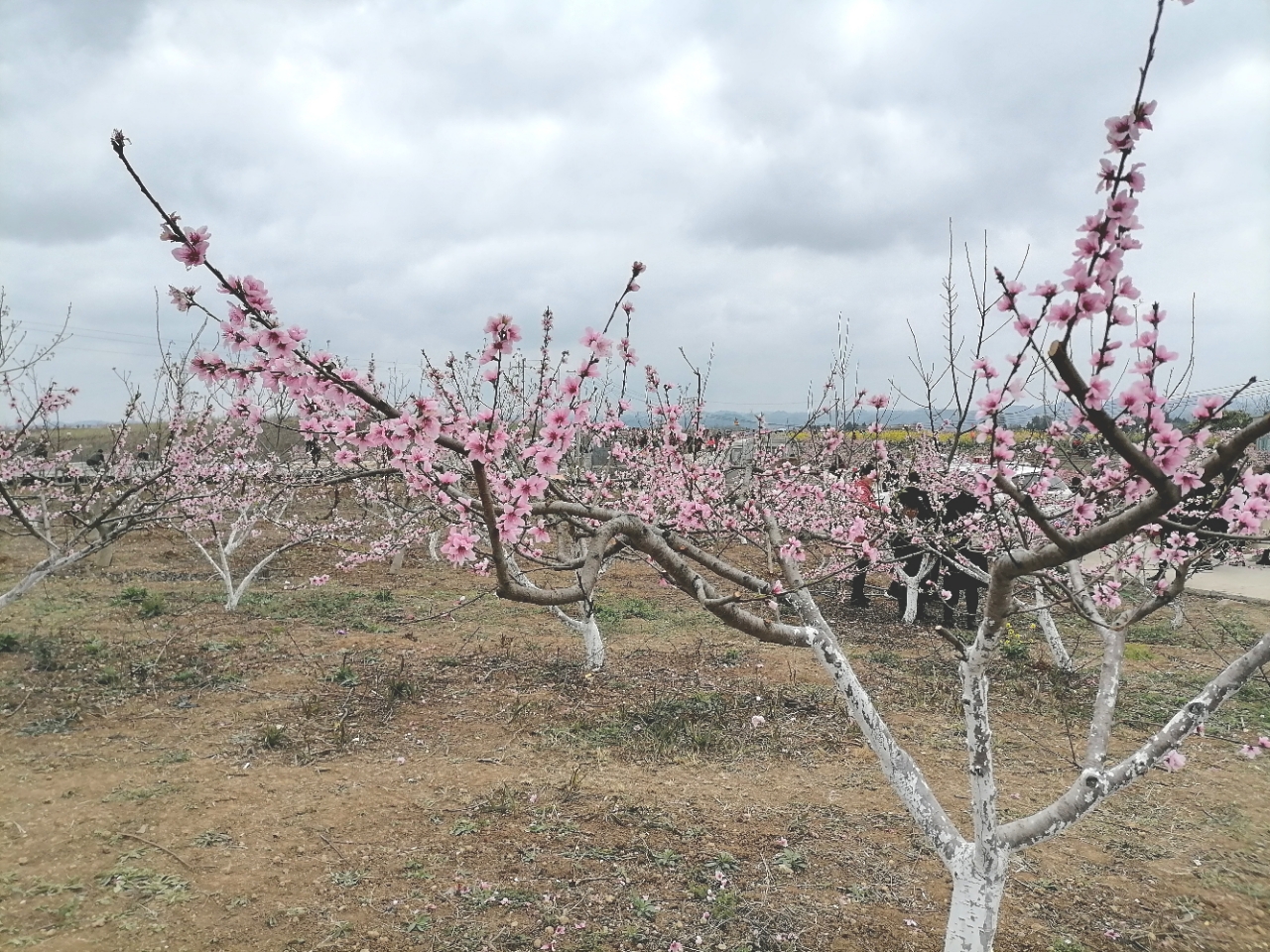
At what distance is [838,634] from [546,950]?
775 cm

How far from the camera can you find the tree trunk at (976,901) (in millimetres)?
2904

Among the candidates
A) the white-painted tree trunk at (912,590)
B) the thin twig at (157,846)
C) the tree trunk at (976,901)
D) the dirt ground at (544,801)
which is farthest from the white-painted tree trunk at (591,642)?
the tree trunk at (976,901)

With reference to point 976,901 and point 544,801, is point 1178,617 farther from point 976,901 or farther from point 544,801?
point 544,801

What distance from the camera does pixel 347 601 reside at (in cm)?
1166

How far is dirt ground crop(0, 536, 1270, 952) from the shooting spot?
3.74 metres

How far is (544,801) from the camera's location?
504 centimetres

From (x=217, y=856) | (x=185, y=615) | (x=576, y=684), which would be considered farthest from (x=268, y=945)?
(x=185, y=615)

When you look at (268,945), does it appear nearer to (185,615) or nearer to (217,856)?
(217,856)

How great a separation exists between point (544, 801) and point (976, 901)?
300cm

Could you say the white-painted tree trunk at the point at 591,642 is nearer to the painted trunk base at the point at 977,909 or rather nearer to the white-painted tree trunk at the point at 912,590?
the white-painted tree trunk at the point at 912,590

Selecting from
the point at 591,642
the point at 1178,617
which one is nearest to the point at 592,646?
the point at 591,642

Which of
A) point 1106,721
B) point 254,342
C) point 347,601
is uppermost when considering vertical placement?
point 254,342

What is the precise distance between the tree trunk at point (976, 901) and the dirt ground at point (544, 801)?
0.80 metres

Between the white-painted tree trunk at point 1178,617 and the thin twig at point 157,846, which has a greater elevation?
the white-painted tree trunk at point 1178,617
